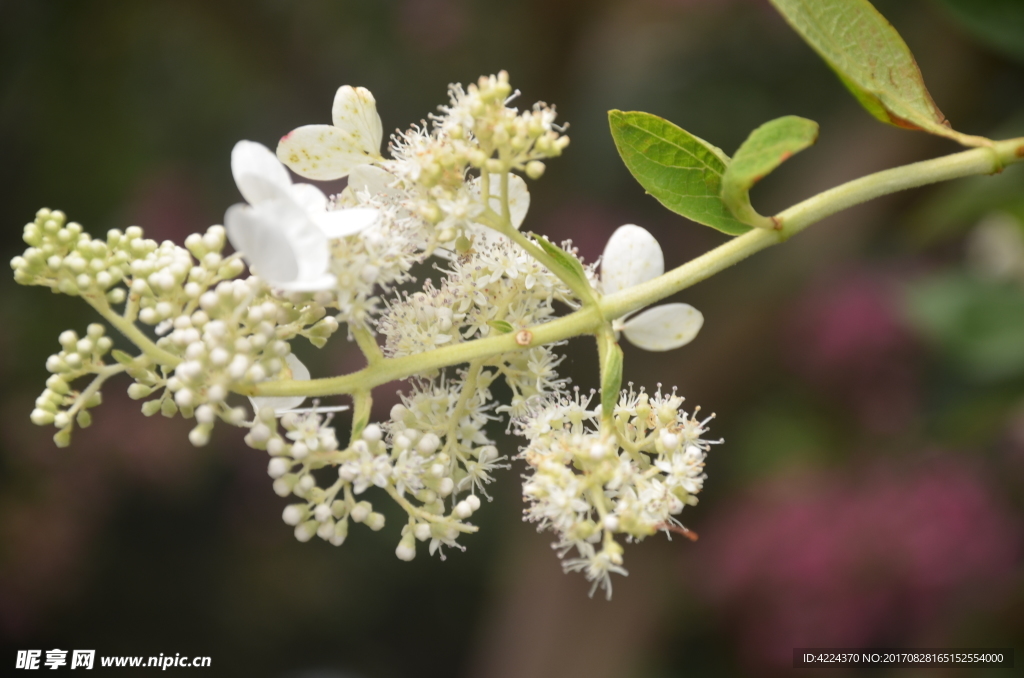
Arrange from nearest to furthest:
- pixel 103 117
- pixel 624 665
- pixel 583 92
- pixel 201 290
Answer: pixel 201 290 < pixel 624 665 < pixel 103 117 < pixel 583 92

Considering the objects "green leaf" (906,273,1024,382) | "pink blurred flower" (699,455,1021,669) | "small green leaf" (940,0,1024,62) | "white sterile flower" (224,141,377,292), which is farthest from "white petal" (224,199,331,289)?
"pink blurred flower" (699,455,1021,669)

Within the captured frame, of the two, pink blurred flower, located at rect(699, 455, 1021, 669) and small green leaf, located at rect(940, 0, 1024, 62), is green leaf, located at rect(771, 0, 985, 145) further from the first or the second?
pink blurred flower, located at rect(699, 455, 1021, 669)

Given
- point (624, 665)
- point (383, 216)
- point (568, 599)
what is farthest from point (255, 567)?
point (383, 216)

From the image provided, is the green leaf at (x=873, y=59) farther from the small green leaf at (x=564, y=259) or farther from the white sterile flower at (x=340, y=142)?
the white sterile flower at (x=340, y=142)

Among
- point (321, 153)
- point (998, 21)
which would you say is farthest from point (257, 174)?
point (998, 21)

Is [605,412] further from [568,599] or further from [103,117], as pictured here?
[103,117]

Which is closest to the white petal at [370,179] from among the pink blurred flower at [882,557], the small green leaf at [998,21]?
the small green leaf at [998,21]

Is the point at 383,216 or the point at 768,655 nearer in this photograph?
the point at 383,216
